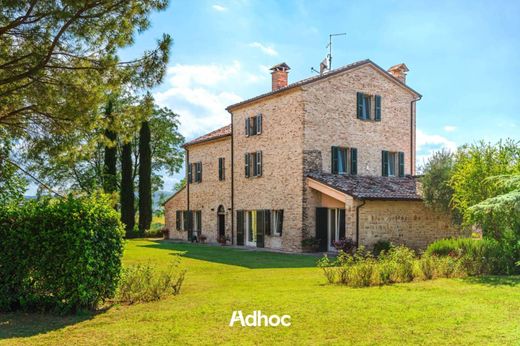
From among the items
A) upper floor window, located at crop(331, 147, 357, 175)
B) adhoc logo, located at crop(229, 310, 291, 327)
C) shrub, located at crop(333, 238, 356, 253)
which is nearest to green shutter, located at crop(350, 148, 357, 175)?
upper floor window, located at crop(331, 147, 357, 175)

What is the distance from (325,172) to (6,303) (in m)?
17.8

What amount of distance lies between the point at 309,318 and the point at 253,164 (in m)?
19.6

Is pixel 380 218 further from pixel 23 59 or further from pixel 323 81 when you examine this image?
pixel 23 59

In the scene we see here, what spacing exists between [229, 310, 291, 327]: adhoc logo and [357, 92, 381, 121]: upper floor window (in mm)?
19397

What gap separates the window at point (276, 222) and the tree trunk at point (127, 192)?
15.9 meters

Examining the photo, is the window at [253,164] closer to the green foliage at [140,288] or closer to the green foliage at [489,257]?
the green foliage at [489,257]

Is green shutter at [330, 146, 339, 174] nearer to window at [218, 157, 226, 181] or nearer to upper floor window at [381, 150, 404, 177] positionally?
upper floor window at [381, 150, 404, 177]

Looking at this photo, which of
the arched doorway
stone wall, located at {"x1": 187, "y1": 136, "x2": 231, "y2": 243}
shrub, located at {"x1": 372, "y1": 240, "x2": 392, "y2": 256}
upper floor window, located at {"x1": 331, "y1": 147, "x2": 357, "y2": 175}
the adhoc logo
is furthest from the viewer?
the arched doorway

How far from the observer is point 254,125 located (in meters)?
27.8

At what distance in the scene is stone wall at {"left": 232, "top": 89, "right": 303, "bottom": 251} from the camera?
24.5 metres

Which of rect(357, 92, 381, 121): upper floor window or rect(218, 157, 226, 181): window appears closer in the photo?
rect(357, 92, 381, 121): upper floor window

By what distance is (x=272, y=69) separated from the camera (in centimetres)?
2927

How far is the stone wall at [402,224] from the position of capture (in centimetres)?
2255

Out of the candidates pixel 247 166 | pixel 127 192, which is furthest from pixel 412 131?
pixel 127 192
